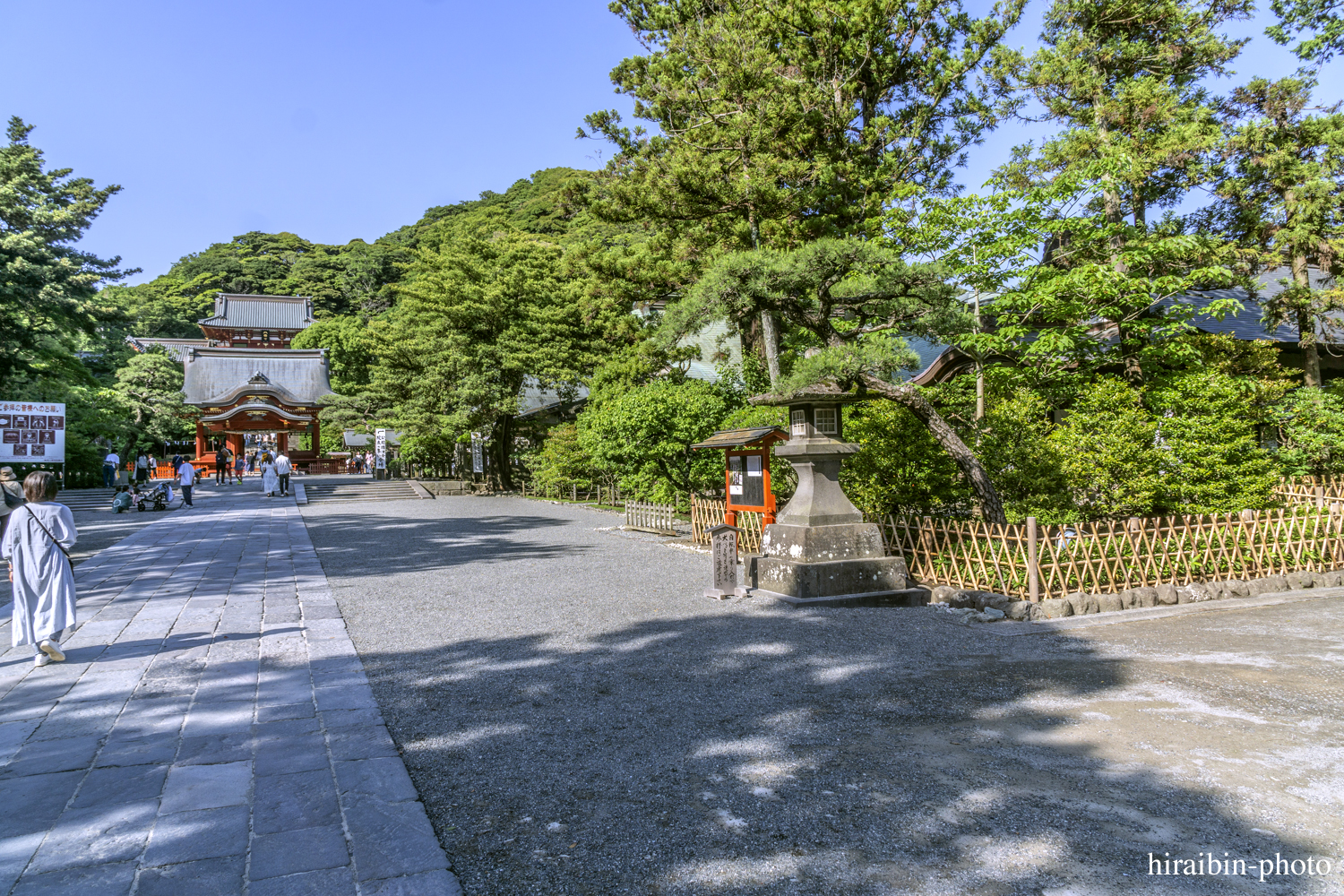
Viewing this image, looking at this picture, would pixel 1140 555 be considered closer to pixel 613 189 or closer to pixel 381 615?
pixel 381 615

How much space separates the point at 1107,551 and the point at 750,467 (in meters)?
4.08

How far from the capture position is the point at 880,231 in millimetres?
12570

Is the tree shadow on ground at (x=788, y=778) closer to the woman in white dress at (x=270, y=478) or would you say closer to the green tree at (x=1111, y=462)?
the green tree at (x=1111, y=462)

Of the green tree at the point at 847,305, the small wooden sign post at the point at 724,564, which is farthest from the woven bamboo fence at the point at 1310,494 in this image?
the small wooden sign post at the point at 724,564

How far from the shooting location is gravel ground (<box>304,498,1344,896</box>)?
2773mm

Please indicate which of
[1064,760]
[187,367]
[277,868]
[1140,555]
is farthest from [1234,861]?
[187,367]

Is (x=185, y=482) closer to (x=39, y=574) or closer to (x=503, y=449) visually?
(x=503, y=449)

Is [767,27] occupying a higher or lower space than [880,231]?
higher

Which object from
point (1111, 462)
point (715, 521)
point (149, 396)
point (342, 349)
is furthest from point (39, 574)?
point (342, 349)

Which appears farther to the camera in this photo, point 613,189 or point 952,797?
point 613,189

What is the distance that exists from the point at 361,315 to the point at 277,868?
54.8m

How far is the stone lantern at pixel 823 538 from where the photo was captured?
7531 millimetres

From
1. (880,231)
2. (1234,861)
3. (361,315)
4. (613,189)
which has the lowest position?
(1234,861)

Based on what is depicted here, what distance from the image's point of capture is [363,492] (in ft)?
80.8
